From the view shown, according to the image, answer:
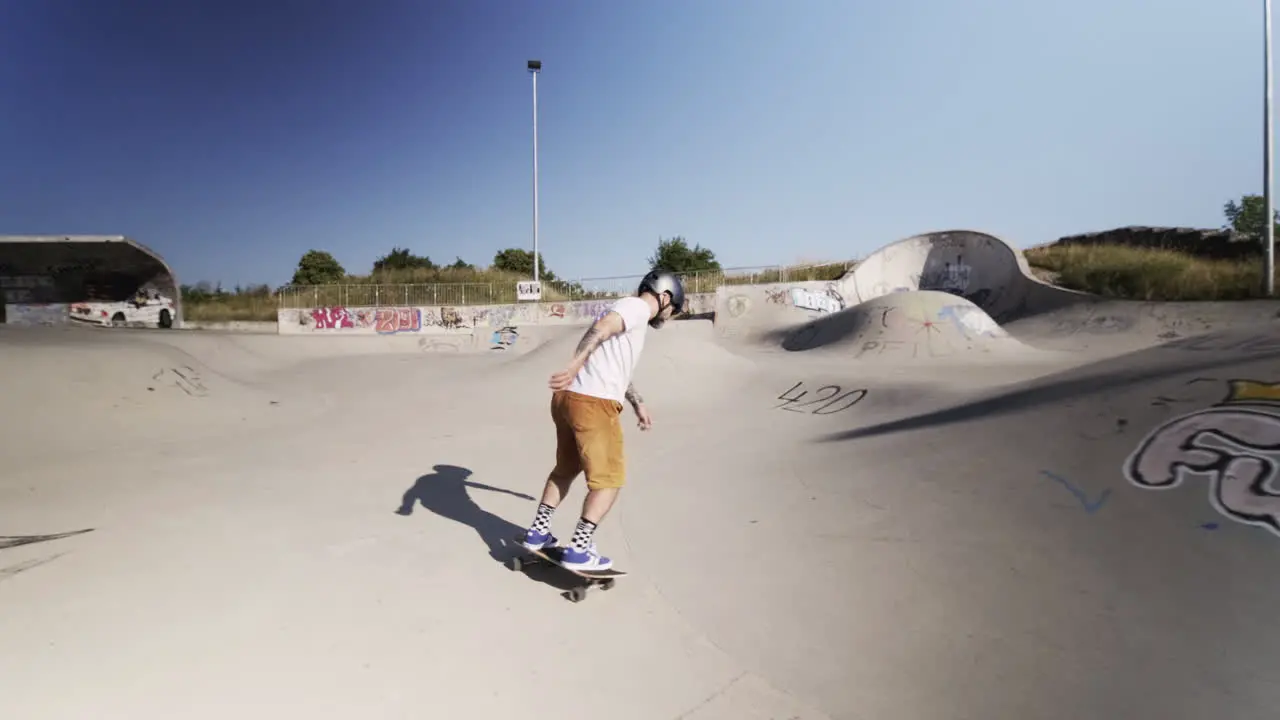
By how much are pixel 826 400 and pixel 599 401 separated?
6555 millimetres

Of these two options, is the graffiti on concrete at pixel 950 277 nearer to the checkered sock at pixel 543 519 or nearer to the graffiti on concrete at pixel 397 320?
the graffiti on concrete at pixel 397 320

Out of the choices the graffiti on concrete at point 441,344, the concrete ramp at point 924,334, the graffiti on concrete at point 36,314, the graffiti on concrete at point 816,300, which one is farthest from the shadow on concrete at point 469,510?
the graffiti on concrete at point 36,314

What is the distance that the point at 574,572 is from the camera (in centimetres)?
290

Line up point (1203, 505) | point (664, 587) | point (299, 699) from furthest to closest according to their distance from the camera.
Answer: point (664, 587) → point (1203, 505) → point (299, 699)

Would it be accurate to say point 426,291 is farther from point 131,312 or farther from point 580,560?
point 580,560

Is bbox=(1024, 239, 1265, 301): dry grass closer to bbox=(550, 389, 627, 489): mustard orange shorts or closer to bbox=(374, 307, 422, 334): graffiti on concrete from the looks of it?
bbox=(550, 389, 627, 489): mustard orange shorts

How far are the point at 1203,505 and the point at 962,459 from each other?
5.13 feet

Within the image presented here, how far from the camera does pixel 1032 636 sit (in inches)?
97.4

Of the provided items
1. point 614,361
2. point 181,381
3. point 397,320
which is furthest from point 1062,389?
point 397,320

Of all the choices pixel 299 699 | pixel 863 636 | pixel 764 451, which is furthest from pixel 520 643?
pixel 764 451

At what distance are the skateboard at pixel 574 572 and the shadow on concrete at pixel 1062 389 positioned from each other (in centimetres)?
386

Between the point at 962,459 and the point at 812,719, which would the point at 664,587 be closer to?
the point at 812,719

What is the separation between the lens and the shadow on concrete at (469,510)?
3.22 meters

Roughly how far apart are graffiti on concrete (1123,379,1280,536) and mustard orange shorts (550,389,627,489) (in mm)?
2892
